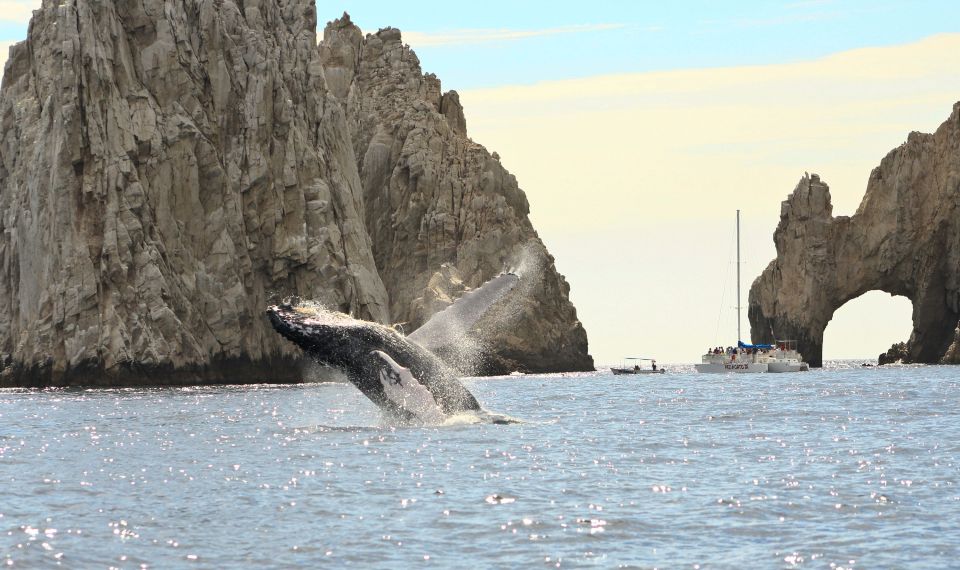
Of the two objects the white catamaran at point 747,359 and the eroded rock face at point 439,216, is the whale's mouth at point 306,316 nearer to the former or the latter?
the white catamaran at point 747,359

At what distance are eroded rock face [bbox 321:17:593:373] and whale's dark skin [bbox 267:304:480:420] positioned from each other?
105 meters

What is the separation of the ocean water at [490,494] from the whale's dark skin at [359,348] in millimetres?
1526

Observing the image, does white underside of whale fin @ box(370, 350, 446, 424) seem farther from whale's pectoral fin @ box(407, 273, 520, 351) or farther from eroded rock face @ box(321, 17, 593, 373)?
eroded rock face @ box(321, 17, 593, 373)

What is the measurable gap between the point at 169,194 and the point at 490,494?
78950 mm

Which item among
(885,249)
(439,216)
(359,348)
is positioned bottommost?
(359,348)

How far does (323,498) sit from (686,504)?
6133 millimetres

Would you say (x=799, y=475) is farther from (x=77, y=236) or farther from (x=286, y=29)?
(x=286, y=29)

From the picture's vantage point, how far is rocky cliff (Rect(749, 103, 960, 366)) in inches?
5226

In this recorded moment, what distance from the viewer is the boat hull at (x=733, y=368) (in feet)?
395

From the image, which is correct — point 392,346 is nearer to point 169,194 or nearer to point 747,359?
point 169,194

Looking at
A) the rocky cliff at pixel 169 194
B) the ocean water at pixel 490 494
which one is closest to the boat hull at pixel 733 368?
the rocky cliff at pixel 169 194

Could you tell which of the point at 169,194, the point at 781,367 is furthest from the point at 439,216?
the point at 169,194

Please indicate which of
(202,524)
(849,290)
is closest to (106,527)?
(202,524)

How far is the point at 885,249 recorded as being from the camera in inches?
5330
